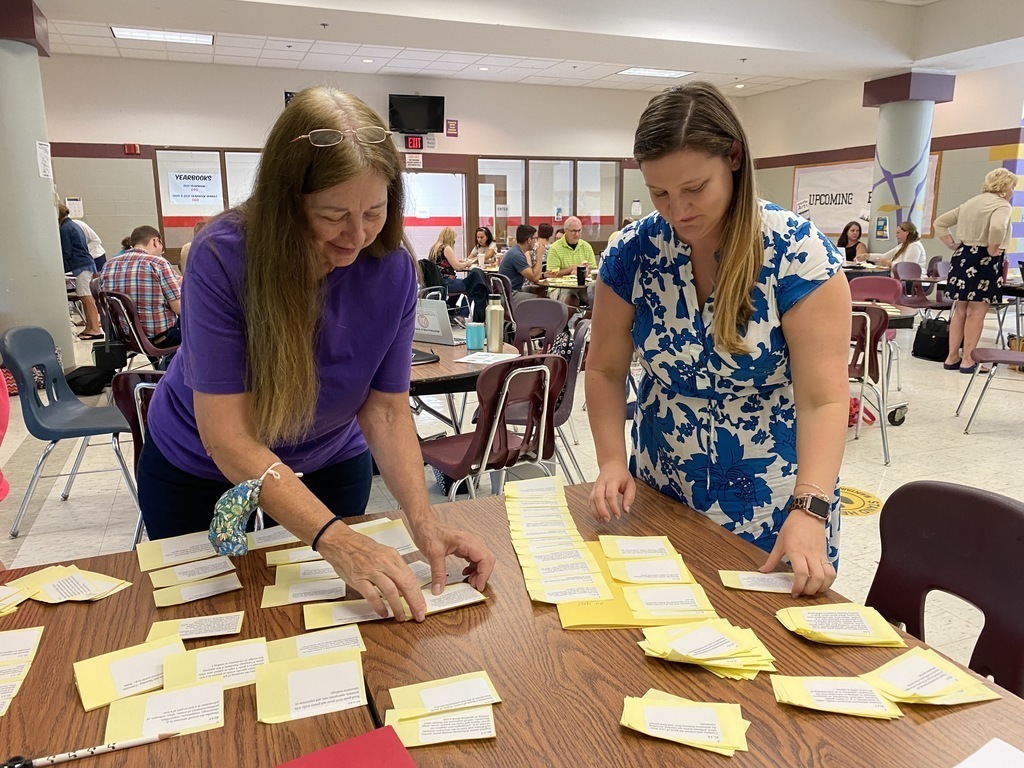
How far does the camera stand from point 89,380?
562 cm

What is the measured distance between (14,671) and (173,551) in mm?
344

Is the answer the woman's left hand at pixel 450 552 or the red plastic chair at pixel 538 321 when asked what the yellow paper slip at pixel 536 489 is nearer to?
the woman's left hand at pixel 450 552

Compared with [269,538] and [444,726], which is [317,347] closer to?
[269,538]

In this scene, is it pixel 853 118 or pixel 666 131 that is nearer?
pixel 666 131

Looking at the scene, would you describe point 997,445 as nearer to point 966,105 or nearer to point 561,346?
point 561,346

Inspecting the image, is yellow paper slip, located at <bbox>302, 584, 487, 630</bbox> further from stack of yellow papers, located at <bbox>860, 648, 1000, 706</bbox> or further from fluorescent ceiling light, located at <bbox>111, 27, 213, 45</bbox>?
fluorescent ceiling light, located at <bbox>111, 27, 213, 45</bbox>

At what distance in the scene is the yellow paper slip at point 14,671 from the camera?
3.21 ft

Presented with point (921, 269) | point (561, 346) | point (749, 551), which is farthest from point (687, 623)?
point (921, 269)

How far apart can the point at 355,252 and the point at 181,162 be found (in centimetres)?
1079

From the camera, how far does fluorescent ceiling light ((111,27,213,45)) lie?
8.61 metres

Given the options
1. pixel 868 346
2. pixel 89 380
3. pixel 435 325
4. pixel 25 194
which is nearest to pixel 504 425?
pixel 435 325

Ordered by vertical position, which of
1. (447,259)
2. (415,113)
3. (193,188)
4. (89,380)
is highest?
(415,113)

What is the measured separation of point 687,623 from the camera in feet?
3.57

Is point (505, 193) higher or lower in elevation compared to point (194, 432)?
higher
